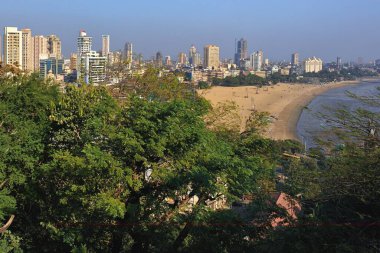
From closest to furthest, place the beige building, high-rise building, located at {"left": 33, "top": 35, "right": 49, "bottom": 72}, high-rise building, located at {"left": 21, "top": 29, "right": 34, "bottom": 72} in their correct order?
high-rise building, located at {"left": 21, "top": 29, "right": 34, "bottom": 72} → high-rise building, located at {"left": 33, "top": 35, "right": 49, "bottom": 72} → the beige building

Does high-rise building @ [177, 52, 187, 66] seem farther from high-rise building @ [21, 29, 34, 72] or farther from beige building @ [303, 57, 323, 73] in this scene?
high-rise building @ [21, 29, 34, 72]

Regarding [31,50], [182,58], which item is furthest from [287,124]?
[182,58]

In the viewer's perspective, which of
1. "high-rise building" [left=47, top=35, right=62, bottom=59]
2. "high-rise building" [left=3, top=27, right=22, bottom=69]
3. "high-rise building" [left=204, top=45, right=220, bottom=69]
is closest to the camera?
"high-rise building" [left=3, top=27, right=22, bottom=69]

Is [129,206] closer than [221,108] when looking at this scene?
Yes

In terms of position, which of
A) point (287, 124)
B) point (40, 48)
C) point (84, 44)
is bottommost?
point (287, 124)

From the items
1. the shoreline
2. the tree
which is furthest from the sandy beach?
the tree

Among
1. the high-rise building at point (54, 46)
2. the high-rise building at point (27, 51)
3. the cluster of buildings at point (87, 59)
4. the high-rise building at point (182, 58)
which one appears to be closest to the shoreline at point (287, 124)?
the cluster of buildings at point (87, 59)

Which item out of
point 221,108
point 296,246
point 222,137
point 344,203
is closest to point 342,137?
point 344,203

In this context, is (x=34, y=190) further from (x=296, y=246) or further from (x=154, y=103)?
(x=296, y=246)

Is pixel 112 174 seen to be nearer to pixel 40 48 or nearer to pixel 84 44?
pixel 84 44
